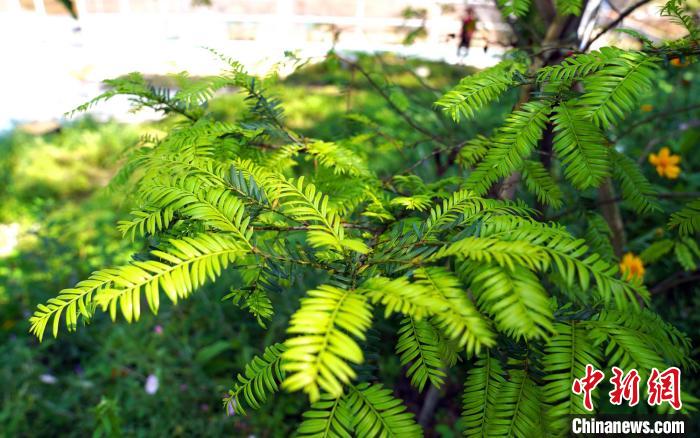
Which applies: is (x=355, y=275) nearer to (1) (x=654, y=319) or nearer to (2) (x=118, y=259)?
(1) (x=654, y=319)

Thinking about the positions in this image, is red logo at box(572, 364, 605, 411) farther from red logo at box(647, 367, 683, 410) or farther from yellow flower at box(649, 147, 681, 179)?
yellow flower at box(649, 147, 681, 179)

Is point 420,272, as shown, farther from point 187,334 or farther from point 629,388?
point 187,334

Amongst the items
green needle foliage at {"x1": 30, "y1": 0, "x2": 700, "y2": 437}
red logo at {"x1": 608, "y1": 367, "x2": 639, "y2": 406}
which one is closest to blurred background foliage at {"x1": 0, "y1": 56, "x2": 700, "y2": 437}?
green needle foliage at {"x1": 30, "y1": 0, "x2": 700, "y2": 437}

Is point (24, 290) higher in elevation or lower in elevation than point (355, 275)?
lower

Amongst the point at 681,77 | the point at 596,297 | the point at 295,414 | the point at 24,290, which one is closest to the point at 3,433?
the point at 24,290

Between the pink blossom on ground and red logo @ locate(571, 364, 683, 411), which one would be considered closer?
red logo @ locate(571, 364, 683, 411)

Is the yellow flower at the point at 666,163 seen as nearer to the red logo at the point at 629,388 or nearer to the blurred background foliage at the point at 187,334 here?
the blurred background foliage at the point at 187,334

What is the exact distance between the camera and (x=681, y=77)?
351 cm

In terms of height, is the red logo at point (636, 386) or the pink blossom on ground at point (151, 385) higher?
the red logo at point (636, 386)

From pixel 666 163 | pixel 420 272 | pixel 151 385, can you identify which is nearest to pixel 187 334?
pixel 151 385

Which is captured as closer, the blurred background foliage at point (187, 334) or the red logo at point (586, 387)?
the red logo at point (586, 387)

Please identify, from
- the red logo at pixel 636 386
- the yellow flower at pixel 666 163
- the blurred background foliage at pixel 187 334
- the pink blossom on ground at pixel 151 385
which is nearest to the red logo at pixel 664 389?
the red logo at pixel 636 386

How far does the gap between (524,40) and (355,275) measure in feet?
4.62

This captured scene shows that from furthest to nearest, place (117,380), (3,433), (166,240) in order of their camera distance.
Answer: (117,380), (3,433), (166,240)
